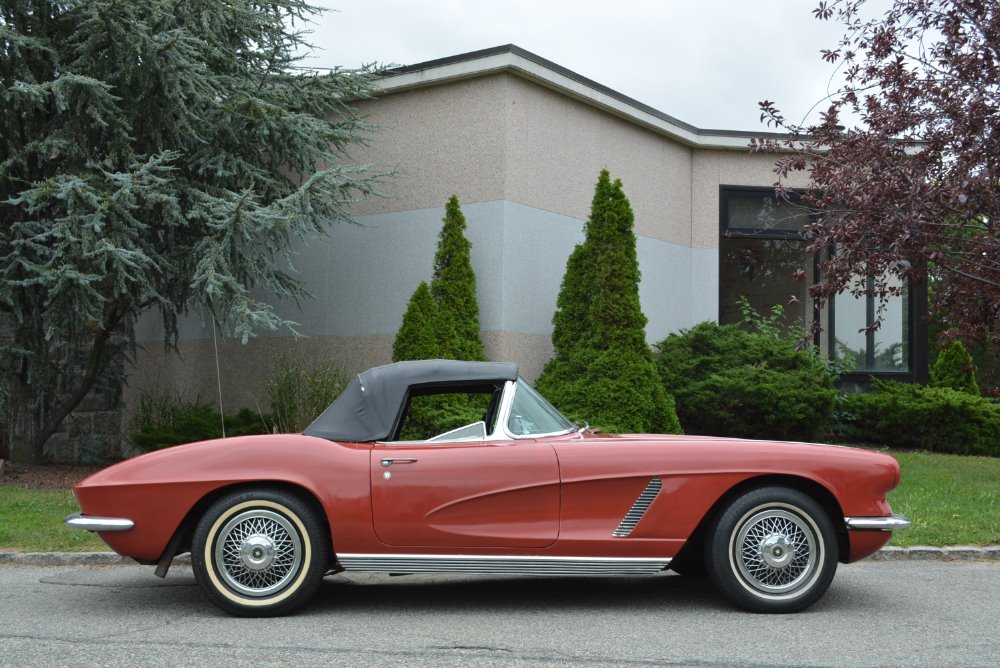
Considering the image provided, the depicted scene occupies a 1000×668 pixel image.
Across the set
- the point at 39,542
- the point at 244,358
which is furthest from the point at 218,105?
the point at 39,542

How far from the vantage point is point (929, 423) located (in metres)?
16.6

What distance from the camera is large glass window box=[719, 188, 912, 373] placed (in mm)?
18109

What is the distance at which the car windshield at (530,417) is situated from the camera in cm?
604

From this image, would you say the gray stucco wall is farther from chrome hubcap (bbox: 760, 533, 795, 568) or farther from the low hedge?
chrome hubcap (bbox: 760, 533, 795, 568)

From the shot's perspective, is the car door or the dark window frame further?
the dark window frame

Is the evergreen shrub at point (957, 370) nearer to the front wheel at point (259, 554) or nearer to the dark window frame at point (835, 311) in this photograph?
the dark window frame at point (835, 311)

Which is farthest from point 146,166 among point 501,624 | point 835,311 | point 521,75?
point 835,311

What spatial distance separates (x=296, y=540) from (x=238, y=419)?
8.61 m

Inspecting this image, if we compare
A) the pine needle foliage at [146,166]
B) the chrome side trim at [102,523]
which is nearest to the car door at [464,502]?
the chrome side trim at [102,523]

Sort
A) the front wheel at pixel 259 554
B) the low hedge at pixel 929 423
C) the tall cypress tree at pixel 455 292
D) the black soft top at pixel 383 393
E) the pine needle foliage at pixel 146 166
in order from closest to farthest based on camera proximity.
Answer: the front wheel at pixel 259 554 < the black soft top at pixel 383 393 < the pine needle foliage at pixel 146 166 < the tall cypress tree at pixel 455 292 < the low hedge at pixel 929 423

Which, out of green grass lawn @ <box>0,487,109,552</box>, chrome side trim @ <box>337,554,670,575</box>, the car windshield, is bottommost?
green grass lawn @ <box>0,487,109,552</box>

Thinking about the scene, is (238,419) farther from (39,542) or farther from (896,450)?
(896,450)

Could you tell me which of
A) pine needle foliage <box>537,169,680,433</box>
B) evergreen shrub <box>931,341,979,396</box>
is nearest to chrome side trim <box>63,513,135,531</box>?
pine needle foliage <box>537,169,680,433</box>

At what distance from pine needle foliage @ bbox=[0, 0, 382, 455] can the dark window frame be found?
23.0ft
